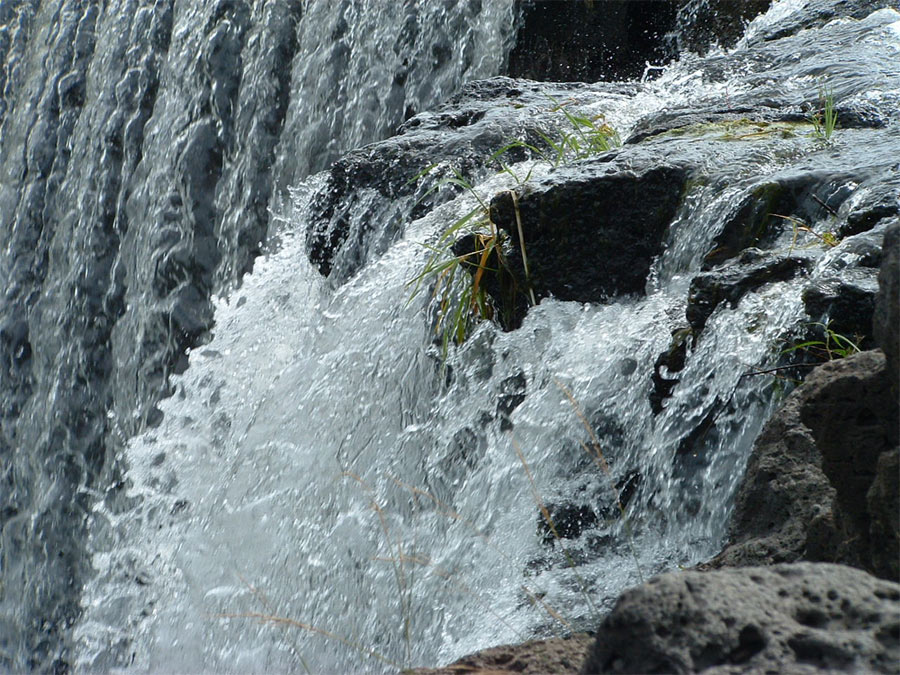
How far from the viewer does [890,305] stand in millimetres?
1590

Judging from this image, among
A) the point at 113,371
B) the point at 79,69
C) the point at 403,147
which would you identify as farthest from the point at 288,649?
the point at 79,69

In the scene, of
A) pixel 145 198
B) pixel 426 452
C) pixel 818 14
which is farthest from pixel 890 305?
pixel 145 198

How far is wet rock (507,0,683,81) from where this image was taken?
233 inches

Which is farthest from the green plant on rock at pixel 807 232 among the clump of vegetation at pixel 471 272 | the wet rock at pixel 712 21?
the wet rock at pixel 712 21

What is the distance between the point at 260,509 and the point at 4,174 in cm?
615

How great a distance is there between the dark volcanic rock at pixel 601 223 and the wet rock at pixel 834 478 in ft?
3.31

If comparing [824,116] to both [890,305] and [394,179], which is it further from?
[890,305]

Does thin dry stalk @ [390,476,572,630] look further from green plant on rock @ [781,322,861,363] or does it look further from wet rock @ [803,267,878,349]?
wet rock @ [803,267,878,349]

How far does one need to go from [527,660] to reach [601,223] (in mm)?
1642

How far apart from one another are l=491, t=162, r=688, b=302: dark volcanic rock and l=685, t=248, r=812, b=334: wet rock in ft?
1.30

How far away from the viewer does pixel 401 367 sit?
3699 mm

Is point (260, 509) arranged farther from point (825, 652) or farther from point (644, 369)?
point (825, 652)

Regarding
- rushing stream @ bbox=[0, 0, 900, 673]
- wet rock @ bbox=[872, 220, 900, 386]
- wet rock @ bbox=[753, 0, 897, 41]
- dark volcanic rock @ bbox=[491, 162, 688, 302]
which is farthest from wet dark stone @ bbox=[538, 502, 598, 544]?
wet rock @ bbox=[753, 0, 897, 41]

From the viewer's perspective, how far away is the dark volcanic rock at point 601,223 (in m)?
3.15
